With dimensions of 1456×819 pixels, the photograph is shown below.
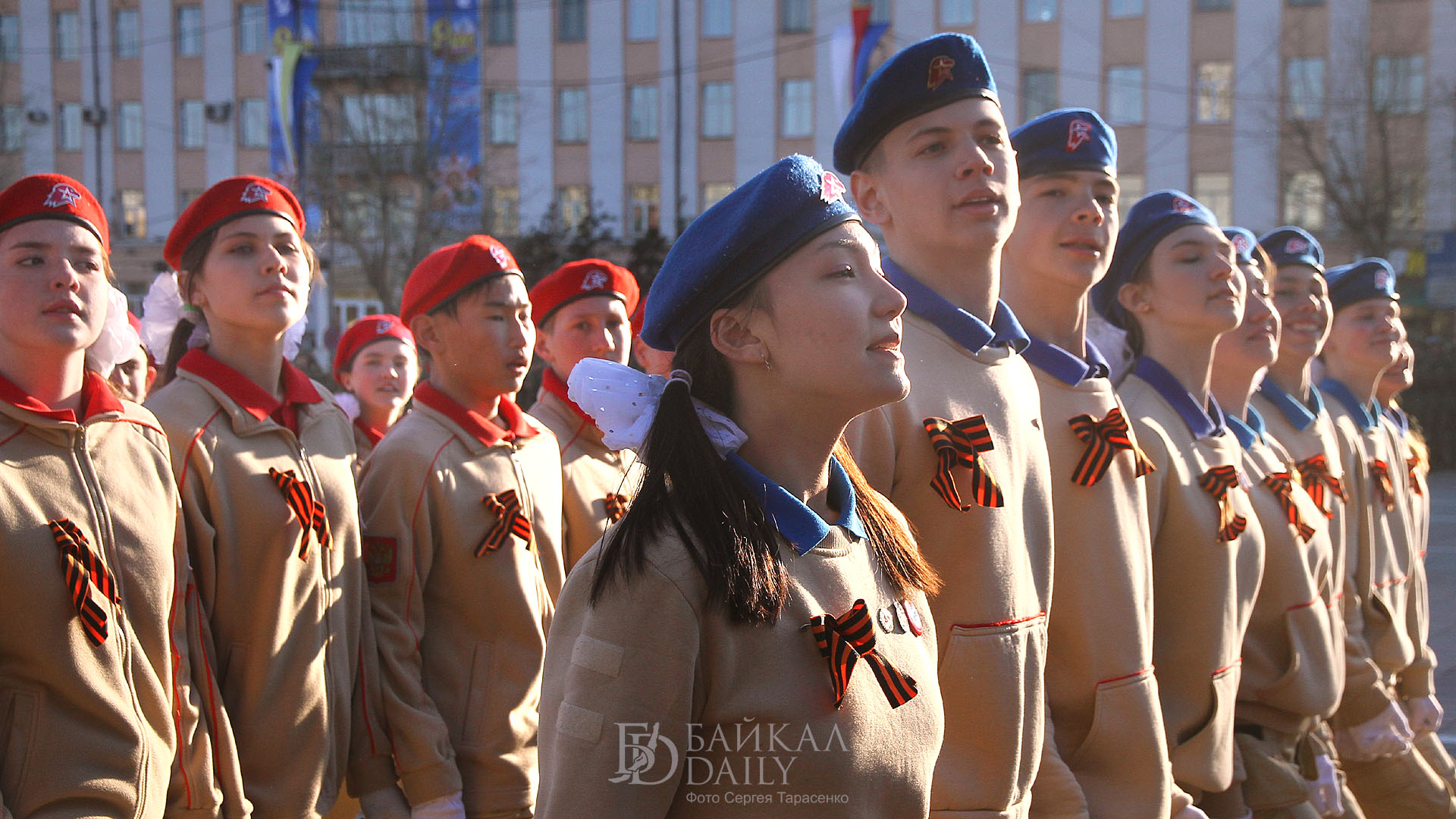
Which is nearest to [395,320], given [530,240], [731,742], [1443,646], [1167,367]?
[1167,367]

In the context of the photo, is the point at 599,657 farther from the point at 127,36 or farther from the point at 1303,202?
the point at 127,36

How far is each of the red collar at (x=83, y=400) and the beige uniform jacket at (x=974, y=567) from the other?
5.97ft

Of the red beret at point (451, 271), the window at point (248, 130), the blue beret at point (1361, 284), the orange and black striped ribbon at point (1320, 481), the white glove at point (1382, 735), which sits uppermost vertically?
the window at point (248, 130)

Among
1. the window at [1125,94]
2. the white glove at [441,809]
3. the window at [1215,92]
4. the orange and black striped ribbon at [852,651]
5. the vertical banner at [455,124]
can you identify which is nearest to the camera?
the orange and black striped ribbon at [852,651]

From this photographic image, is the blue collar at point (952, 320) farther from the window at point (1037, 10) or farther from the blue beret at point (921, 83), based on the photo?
the window at point (1037, 10)

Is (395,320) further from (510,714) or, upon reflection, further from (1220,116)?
(1220,116)

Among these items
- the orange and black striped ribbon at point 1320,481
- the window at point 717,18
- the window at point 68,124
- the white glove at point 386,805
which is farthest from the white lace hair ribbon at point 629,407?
the window at point 68,124

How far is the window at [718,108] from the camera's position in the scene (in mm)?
36344

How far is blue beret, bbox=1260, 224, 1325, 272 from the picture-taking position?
5859mm

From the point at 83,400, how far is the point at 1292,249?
5040mm

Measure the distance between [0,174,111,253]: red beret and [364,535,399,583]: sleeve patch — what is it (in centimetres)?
113

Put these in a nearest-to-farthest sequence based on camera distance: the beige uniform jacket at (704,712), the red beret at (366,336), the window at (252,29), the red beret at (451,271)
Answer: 1. the beige uniform jacket at (704,712)
2. the red beret at (451,271)
3. the red beret at (366,336)
4. the window at (252,29)

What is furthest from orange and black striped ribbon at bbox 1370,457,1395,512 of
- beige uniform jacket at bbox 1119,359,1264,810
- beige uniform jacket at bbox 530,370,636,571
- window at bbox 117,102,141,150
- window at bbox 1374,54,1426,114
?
window at bbox 117,102,141,150

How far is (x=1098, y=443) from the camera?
10.5 feet
